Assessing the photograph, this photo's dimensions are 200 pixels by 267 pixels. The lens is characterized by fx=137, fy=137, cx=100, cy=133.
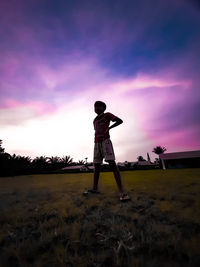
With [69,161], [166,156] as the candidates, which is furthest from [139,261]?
[69,161]

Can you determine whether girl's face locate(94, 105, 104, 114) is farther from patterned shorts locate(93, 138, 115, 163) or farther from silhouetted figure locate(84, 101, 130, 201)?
patterned shorts locate(93, 138, 115, 163)

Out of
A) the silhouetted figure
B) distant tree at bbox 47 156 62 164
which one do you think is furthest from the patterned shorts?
distant tree at bbox 47 156 62 164

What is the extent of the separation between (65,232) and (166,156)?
3421 cm

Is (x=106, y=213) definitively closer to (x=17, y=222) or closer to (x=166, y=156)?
(x=17, y=222)

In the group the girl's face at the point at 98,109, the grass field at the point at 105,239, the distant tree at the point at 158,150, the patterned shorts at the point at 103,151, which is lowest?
the grass field at the point at 105,239

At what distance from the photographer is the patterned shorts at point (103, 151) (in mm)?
2344

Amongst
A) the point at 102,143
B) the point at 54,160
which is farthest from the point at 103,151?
the point at 54,160

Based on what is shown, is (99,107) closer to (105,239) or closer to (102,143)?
(102,143)

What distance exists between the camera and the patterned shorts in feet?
7.69

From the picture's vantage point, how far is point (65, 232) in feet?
3.32

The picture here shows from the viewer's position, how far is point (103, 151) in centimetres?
242

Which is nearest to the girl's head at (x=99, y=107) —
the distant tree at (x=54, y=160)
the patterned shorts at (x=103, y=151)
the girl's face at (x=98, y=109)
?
the girl's face at (x=98, y=109)

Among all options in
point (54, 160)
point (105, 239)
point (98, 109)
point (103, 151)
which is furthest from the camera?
point (54, 160)

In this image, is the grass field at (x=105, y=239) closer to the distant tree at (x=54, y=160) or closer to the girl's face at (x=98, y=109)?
the girl's face at (x=98, y=109)
